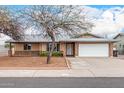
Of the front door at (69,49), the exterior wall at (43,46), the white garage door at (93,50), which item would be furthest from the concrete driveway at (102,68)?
the exterior wall at (43,46)

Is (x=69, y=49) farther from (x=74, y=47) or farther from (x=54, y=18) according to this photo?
(x=54, y=18)

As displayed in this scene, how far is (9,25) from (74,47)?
53.9ft

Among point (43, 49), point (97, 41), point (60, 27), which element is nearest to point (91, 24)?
point (60, 27)

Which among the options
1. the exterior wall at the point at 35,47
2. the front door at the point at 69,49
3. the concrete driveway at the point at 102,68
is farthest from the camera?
the exterior wall at the point at 35,47

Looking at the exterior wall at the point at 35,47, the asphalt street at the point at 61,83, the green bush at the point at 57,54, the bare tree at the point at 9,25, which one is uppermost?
the bare tree at the point at 9,25

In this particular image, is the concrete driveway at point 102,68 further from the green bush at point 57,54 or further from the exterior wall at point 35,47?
the exterior wall at point 35,47

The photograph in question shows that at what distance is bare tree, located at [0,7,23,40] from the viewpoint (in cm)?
2459

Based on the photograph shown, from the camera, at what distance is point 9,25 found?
2659 cm

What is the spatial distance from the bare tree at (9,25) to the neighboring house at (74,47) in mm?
11563

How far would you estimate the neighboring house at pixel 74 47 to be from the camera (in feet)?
133

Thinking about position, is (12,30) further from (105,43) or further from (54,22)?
(105,43)

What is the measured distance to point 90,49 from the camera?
1610 inches

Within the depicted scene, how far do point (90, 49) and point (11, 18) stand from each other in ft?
58.0

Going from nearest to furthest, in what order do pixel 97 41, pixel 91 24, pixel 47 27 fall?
pixel 47 27
pixel 91 24
pixel 97 41
